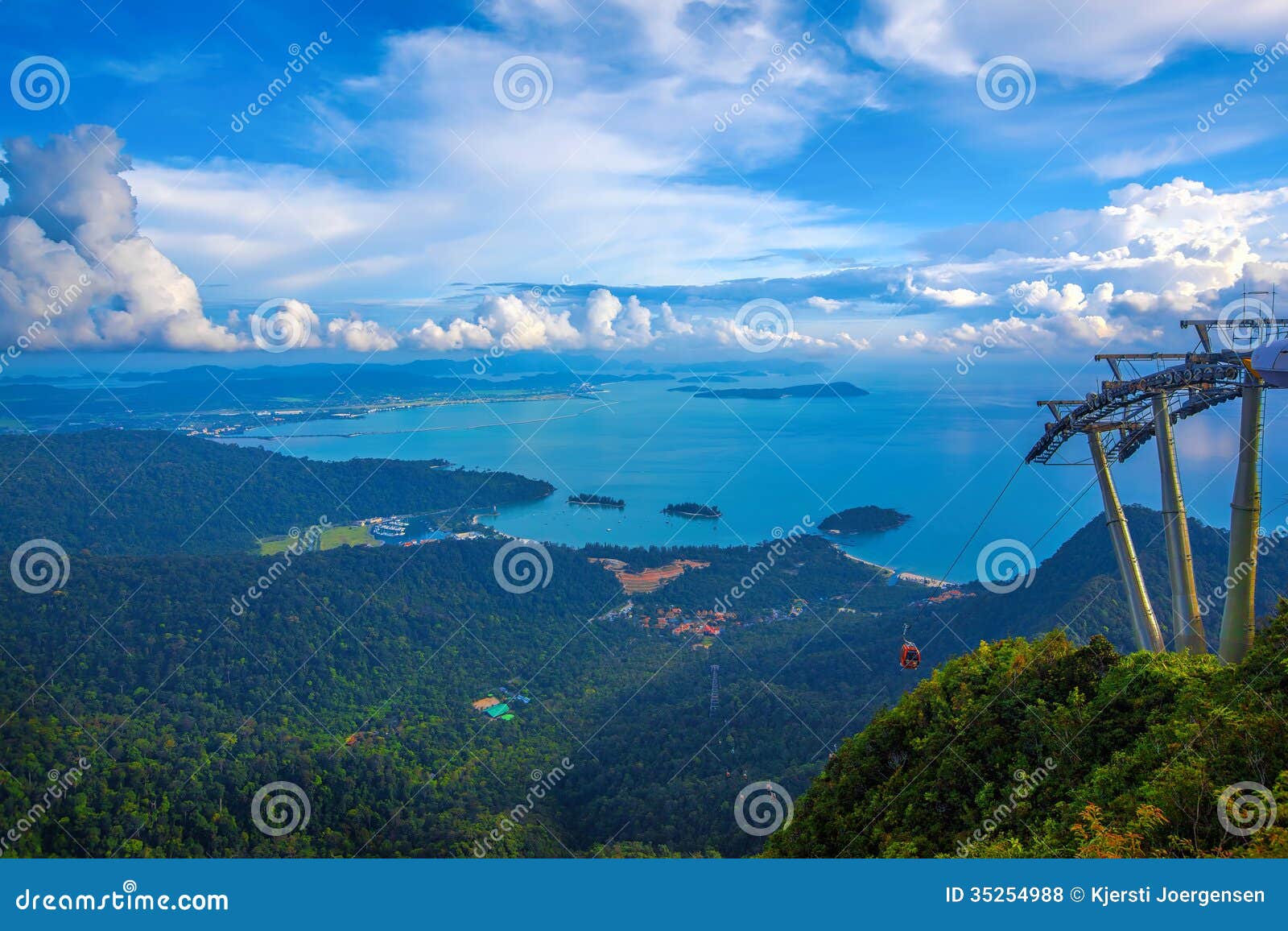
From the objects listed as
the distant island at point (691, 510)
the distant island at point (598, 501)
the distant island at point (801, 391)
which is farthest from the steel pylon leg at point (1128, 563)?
the distant island at point (801, 391)

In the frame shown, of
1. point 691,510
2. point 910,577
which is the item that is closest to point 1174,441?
point 910,577

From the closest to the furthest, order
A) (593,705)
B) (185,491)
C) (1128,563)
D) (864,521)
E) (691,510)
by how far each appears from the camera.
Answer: (1128,563) < (593,705) < (185,491) < (864,521) < (691,510)

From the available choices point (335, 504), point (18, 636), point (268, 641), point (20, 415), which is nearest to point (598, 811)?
point (268, 641)

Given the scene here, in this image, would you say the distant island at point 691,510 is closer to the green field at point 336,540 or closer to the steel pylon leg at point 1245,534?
the green field at point 336,540

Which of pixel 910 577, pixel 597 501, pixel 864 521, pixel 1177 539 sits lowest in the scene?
pixel 1177 539

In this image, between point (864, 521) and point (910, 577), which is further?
point (864, 521)

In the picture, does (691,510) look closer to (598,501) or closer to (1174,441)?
(598,501)

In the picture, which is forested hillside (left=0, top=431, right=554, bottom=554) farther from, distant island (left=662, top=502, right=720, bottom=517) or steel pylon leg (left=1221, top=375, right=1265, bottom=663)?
steel pylon leg (left=1221, top=375, right=1265, bottom=663)

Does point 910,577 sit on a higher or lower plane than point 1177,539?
higher
